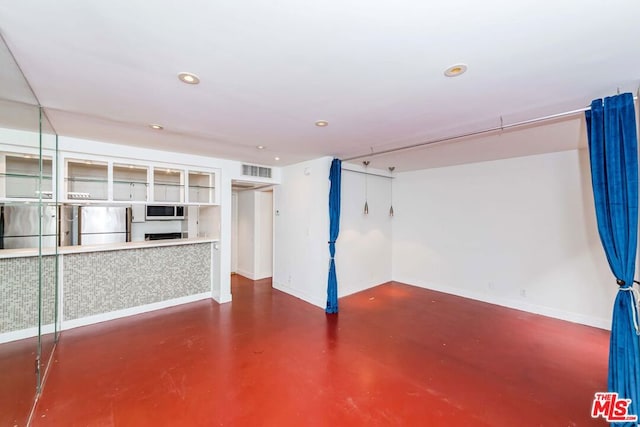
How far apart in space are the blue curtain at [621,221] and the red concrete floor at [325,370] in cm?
Result: 49

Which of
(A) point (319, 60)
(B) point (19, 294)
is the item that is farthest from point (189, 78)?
(B) point (19, 294)

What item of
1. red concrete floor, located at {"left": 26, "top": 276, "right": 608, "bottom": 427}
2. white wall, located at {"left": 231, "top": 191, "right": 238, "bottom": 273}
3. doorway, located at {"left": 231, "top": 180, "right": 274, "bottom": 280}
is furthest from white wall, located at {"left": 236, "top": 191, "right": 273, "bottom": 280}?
red concrete floor, located at {"left": 26, "top": 276, "right": 608, "bottom": 427}

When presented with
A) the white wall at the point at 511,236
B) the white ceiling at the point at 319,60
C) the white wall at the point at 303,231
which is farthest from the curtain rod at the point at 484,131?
the white wall at the point at 511,236

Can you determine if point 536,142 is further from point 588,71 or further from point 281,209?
point 281,209

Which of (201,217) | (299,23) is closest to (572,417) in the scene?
(299,23)

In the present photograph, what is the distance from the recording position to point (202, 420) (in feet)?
6.81

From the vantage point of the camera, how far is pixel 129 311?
4.08m

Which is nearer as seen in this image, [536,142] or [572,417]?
[572,417]

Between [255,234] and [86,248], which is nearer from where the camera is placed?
[86,248]

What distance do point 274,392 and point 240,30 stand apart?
2838 mm

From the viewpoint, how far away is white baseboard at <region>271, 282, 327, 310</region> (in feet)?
15.2

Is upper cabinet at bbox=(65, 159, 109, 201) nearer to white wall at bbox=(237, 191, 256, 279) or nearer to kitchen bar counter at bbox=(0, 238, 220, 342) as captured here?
kitchen bar counter at bbox=(0, 238, 220, 342)

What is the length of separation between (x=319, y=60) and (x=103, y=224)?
560 centimetres

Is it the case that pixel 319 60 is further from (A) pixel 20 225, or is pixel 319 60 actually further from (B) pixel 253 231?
(B) pixel 253 231
